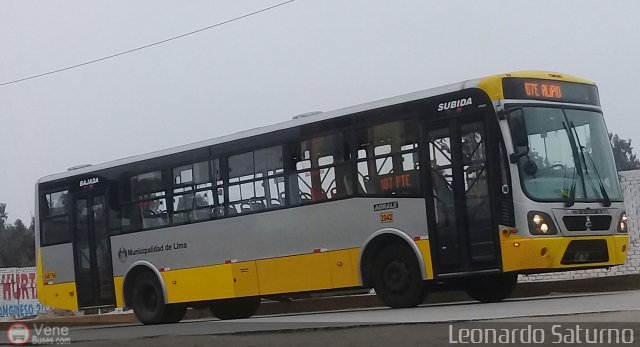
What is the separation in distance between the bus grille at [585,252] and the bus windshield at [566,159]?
612 mm

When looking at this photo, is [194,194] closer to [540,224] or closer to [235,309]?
[235,309]

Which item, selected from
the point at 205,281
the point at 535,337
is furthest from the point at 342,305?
the point at 535,337

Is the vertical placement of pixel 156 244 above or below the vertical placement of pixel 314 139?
below

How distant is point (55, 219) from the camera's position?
66.5 ft

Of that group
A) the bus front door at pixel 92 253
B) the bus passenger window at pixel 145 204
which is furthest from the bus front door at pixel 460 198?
the bus front door at pixel 92 253

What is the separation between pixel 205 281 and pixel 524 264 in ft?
20.7

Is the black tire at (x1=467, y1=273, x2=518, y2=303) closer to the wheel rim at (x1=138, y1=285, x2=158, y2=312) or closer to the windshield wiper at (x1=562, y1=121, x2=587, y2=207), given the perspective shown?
the windshield wiper at (x1=562, y1=121, x2=587, y2=207)

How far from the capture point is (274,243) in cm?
1655

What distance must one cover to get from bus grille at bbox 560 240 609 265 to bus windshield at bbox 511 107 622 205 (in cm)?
61

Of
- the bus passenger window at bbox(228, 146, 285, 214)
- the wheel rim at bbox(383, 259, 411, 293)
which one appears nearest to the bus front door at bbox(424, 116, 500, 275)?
the wheel rim at bbox(383, 259, 411, 293)

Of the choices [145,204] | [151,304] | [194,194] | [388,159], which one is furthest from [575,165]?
[151,304]

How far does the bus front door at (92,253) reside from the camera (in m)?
19.2

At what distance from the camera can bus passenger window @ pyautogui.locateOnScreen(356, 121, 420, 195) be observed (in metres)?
14.7

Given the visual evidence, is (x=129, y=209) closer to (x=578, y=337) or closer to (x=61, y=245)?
(x=61, y=245)
